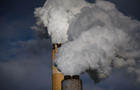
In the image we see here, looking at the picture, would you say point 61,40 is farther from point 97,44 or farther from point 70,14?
point 97,44

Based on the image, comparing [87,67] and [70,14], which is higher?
[70,14]

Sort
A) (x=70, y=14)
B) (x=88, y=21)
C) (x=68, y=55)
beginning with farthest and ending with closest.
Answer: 1. (x=70, y=14)
2. (x=88, y=21)
3. (x=68, y=55)

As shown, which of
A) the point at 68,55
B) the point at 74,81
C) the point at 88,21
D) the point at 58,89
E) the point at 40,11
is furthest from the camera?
the point at 40,11

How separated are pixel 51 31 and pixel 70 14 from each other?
2.07 meters

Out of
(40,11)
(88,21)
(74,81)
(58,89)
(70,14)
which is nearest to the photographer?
(74,81)

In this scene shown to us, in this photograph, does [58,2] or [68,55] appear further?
[58,2]

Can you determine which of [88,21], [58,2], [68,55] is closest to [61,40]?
[58,2]

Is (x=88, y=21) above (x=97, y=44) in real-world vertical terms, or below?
above

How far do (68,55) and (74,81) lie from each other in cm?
182

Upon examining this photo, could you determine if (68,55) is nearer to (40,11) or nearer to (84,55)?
(84,55)

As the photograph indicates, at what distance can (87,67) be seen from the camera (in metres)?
13.2

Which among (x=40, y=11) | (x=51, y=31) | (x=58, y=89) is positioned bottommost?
(x=58, y=89)

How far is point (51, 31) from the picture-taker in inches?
788

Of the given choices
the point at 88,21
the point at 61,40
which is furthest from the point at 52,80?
the point at 88,21
